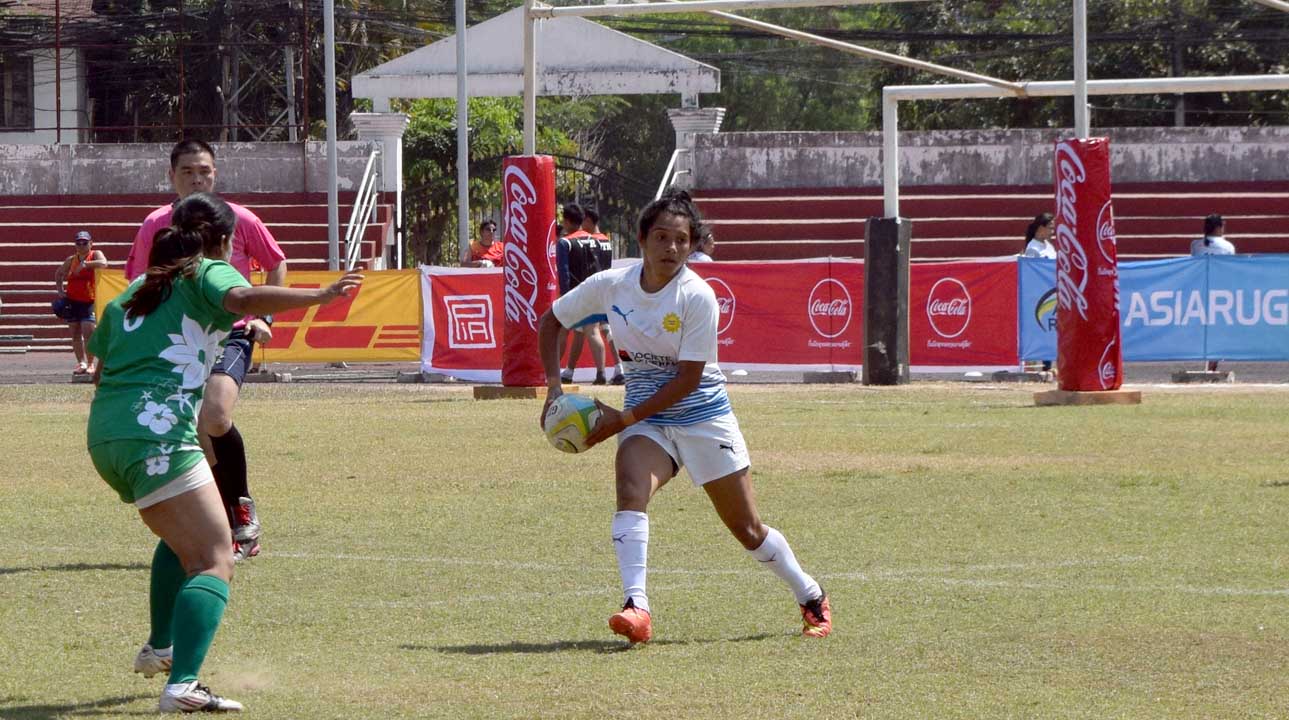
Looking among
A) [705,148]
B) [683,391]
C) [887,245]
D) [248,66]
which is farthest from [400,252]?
[683,391]

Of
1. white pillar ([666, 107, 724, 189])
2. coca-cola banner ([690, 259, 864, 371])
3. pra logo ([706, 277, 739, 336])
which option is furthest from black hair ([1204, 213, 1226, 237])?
white pillar ([666, 107, 724, 189])

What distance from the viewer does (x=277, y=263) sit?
945cm

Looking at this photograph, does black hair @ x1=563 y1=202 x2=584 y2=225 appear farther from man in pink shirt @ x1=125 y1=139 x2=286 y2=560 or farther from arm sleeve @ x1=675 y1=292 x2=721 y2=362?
arm sleeve @ x1=675 y1=292 x2=721 y2=362

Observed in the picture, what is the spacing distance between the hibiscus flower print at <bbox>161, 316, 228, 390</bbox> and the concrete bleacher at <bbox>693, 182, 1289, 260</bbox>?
26.3 metres

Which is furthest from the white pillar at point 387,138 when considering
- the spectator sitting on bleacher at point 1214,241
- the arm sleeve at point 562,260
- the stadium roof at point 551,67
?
the spectator sitting on bleacher at point 1214,241

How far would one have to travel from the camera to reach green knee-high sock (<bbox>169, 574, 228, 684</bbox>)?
5836mm

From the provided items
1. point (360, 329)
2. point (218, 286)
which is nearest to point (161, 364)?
point (218, 286)

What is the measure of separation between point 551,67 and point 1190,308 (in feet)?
58.9

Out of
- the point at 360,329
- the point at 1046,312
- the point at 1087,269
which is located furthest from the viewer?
the point at 360,329

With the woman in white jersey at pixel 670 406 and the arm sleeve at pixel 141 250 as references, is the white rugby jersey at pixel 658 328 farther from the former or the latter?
the arm sleeve at pixel 141 250

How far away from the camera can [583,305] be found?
297 inches

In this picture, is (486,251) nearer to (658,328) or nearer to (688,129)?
(688,129)

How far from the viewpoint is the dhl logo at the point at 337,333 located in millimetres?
24172

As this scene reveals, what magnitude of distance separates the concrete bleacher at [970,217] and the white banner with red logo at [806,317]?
8.87 meters
